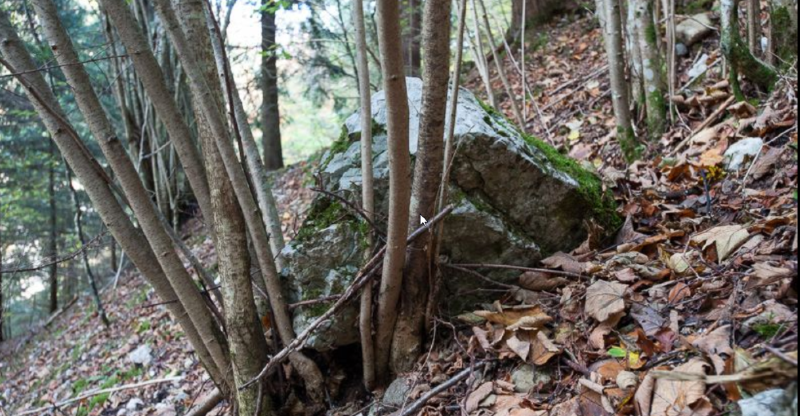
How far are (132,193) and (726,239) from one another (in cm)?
281

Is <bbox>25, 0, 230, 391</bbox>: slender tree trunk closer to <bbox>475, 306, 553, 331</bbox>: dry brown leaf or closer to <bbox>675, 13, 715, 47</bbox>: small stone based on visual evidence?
<bbox>475, 306, 553, 331</bbox>: dry brown leaf

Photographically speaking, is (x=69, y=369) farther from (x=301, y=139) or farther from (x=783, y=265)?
(x=301, y=139)

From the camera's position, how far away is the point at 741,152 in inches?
122

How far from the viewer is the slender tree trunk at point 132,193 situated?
2.58 meters

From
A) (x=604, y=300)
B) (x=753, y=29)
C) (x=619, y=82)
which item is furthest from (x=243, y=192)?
(x=753, y=29)

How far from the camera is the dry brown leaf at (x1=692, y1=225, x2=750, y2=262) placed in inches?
89.3

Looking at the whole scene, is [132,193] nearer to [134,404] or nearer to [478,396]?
[478,396]

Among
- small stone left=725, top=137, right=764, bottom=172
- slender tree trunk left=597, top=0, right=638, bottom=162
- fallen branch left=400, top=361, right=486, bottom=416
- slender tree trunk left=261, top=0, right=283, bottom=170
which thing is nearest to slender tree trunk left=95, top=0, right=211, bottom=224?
fallen branch left=400, top=361, right=486, bottom=416

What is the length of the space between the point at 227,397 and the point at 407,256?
1409 millimetres

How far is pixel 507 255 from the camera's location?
9.28 feet

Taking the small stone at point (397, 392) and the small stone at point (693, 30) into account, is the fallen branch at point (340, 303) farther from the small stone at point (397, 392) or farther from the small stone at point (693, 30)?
the small stone at point (693, 30)

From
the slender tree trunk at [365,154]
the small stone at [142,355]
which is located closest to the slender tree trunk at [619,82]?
the slender tree trunk at [365,154]

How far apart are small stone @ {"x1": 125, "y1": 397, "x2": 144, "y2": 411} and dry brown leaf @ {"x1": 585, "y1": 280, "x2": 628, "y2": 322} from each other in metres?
3.79

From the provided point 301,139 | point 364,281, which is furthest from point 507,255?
point 301,139
